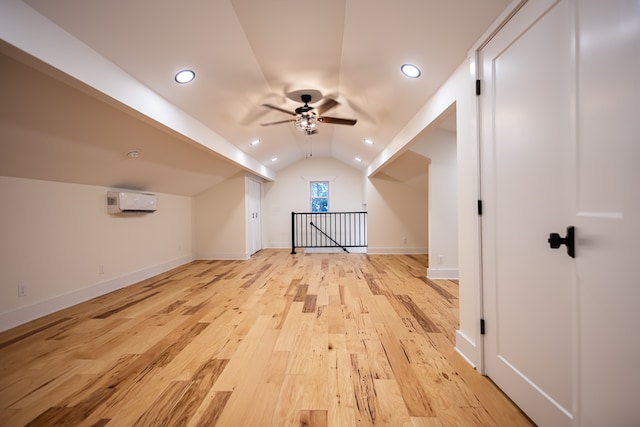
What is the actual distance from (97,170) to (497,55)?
4.04 metres

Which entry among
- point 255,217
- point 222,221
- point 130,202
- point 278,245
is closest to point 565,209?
point 130,202

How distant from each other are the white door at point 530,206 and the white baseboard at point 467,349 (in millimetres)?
106

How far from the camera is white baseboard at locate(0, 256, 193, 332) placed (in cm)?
270

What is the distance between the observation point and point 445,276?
460 cm

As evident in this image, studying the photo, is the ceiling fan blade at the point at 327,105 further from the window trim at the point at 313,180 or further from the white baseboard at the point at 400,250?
the window trim at the point at 313,180

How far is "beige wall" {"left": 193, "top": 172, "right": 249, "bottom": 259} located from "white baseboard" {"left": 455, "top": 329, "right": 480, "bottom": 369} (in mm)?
5158

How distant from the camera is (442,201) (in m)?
4.70

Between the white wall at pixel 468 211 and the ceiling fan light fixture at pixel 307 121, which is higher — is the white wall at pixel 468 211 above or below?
below

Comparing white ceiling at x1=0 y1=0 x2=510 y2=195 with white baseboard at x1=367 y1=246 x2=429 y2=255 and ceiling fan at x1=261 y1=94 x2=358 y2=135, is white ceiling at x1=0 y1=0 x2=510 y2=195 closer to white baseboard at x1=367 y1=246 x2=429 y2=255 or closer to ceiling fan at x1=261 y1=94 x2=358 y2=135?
ceiling fan at x1=261 y1=94 x2=358 y2=135

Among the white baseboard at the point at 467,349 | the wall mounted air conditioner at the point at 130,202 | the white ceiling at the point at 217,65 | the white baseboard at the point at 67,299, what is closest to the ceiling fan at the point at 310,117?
the white ceiling at the point at 217,65

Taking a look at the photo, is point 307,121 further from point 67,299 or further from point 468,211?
point 67,299

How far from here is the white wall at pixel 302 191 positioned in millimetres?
8664

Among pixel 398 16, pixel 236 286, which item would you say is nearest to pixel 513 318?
pixel 398 16

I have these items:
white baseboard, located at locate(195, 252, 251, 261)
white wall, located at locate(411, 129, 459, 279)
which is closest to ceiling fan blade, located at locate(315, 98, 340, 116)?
white wall, located at locate(411, 129, 459, 279)
